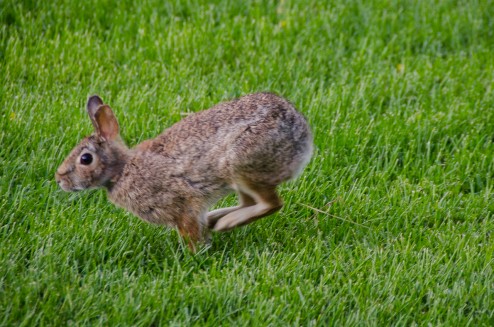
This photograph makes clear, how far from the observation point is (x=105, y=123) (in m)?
5.24

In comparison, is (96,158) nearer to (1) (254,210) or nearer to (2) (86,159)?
(2) (86,159)

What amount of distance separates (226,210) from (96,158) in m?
0.86

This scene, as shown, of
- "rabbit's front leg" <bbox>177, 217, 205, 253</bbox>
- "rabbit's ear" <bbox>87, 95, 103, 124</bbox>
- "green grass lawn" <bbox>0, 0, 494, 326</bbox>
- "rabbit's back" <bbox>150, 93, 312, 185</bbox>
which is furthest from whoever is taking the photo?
"rabbit's ear" <bbox>87, 95, 103, 124</bbox>

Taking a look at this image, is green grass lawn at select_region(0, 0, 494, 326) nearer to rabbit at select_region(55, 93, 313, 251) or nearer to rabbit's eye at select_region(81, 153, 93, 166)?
rabbit at select_region(55, 93, 313, 251)

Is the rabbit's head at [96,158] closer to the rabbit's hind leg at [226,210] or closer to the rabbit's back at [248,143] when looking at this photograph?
the rabbit's back at [248,143]

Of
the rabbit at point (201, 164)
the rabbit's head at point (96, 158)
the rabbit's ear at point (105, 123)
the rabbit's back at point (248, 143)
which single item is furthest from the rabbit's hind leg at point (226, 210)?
the rabbit's ear at point (105, 123)

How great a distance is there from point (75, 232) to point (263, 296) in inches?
46.3

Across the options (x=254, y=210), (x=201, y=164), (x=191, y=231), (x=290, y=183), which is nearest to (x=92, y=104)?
(x=201, y=164)

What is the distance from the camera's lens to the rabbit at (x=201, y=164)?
194 inches

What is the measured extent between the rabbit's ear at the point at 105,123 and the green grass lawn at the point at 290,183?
48cm

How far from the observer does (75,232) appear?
501 centimetres

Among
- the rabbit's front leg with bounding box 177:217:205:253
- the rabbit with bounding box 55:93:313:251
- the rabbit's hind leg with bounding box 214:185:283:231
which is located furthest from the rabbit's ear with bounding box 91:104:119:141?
the rabbit's hind leg with bounding box 214:185:283:231

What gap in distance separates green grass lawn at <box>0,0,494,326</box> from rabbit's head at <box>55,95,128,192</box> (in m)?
0.22

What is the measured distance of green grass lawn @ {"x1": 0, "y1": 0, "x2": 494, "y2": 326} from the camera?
15.1 ft
